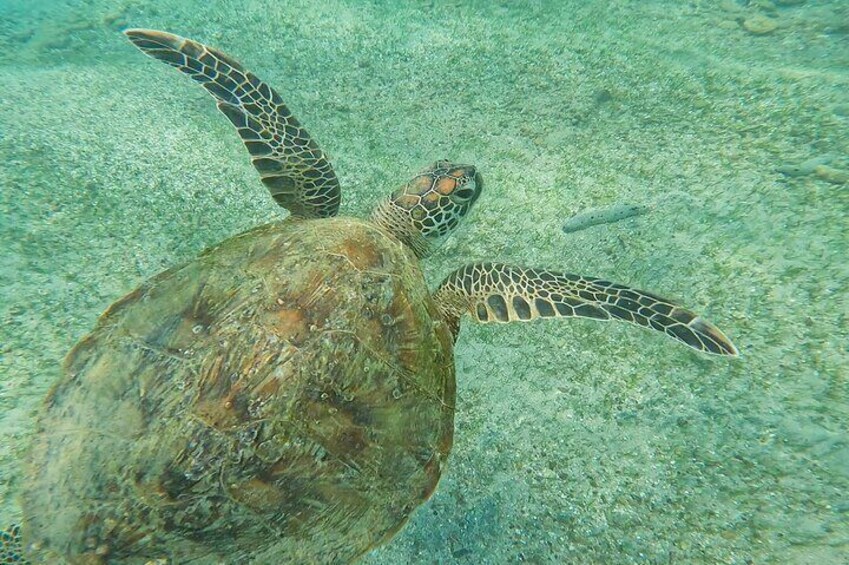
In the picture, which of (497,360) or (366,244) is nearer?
(366,244)

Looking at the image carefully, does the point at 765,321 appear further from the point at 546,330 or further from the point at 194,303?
the point at 194,303

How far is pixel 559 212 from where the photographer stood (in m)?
3.35

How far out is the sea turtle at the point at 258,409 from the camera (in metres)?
1.44

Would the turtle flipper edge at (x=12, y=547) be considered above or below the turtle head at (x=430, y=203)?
below

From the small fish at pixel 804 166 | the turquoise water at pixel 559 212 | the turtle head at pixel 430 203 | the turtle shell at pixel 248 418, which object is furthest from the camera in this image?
the small fish at pixel 804 166

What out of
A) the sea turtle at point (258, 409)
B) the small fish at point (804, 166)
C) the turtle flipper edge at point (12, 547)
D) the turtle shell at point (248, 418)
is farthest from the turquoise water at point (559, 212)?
the turtle shell at point (248, 418)

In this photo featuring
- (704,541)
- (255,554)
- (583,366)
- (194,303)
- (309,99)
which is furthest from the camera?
(309,99)

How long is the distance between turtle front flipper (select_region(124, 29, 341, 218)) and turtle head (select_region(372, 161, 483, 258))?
0.59 m

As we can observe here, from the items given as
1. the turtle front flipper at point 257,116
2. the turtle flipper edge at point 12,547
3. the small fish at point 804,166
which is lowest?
the turtle flipper edge at point 12,547

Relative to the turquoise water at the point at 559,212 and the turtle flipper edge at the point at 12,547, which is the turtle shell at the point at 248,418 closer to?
the turtle flipper edge at the point at 12,547

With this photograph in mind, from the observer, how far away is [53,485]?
4.81 feet

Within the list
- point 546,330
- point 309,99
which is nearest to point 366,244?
point 546,330

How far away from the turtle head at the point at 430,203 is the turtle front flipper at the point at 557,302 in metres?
0.43

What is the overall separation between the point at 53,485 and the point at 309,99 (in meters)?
3.95
